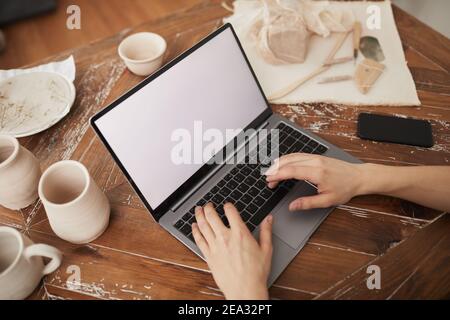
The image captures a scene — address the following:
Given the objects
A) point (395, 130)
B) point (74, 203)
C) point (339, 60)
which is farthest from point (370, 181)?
point (74, 203)

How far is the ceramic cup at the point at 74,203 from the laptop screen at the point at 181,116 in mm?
71

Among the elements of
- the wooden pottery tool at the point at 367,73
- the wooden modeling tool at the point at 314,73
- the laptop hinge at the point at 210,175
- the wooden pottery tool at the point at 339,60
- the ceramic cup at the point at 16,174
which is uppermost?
the ceramic cup at the point at 16,174

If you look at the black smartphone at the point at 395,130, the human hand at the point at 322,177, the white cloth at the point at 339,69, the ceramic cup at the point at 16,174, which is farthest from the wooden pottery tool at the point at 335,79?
the ceramic cup at the point at 16,174

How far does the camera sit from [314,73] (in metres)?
0.92

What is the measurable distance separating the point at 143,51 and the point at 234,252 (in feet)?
1.95

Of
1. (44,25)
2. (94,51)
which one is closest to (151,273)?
(94,51)

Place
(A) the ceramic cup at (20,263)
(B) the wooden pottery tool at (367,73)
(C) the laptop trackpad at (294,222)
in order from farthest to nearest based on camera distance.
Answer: (B) the wooden pottery tool at (367,73) < (C) the laptop trackpad at (294,222) < (A) the ceramic cup at (20,263)

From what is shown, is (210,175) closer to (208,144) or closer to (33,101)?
(208,144)

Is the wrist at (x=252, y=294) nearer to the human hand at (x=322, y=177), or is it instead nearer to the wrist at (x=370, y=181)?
the human hand at (x=322, y=177)

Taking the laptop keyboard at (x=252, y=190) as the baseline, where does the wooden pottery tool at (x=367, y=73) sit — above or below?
below

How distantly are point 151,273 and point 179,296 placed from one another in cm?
6

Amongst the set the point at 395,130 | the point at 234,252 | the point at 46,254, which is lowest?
the point at 395,130

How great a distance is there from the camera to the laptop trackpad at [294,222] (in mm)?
650
